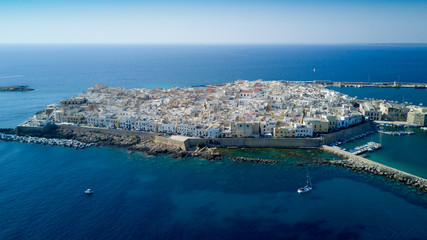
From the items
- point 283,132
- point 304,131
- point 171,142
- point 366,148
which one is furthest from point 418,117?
point 171,142

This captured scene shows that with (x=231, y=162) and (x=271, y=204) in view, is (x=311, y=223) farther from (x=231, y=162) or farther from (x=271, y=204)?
(x=231, y=162)

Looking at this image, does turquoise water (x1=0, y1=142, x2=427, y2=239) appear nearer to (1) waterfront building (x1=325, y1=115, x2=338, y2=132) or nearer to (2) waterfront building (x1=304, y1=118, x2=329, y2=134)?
(2) waterfront building (x1=304, y1=118, x2=329, y2=134)

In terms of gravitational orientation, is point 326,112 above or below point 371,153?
above

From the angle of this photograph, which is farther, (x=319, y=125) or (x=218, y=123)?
(x=218, y=123)

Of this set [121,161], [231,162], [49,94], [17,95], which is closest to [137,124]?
[121,161]

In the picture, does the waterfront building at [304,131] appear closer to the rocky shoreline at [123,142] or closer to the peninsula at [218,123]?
the peninsula at [218,123]

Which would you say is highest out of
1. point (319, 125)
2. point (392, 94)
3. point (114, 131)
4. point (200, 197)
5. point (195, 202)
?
point (392, 94)

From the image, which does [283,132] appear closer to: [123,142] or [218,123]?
[218,123]
